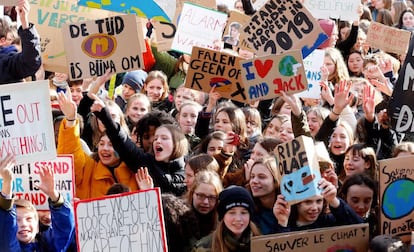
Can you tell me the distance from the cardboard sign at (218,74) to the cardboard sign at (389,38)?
120 inches

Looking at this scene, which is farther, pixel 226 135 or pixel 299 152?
pixel 226 135

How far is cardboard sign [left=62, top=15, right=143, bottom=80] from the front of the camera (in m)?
8.55

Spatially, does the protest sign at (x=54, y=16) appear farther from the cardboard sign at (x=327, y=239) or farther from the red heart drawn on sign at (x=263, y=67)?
the cardboard sign at (x=327, y=239)

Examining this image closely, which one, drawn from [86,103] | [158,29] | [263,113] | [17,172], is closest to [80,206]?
[17,172]

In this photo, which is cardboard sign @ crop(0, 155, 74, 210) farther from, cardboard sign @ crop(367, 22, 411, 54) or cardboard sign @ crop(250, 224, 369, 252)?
cardboard sign @ crop(367, 22, 411, 54)

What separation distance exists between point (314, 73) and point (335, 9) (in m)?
1.74

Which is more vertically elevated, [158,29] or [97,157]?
[158,29]

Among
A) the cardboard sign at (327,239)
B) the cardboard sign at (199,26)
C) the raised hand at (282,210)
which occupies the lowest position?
the cardboard sign at (327,239)

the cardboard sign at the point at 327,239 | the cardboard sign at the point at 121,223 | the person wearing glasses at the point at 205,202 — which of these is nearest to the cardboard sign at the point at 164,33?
the person wearing glasses at the point at 205,202

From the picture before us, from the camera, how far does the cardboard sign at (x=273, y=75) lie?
8.33 metres

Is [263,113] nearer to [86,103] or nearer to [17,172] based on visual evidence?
[86,103]

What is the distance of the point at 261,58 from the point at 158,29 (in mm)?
3087

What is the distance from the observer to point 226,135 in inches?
331

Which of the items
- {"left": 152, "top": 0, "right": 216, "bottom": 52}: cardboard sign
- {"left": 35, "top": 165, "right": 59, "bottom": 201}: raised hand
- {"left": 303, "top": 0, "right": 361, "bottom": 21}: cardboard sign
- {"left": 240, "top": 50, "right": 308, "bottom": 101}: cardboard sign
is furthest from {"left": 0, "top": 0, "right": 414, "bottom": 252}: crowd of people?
{"left": 303, "top": 0, "right": 361, "bottom": 21}: cardboard sign
